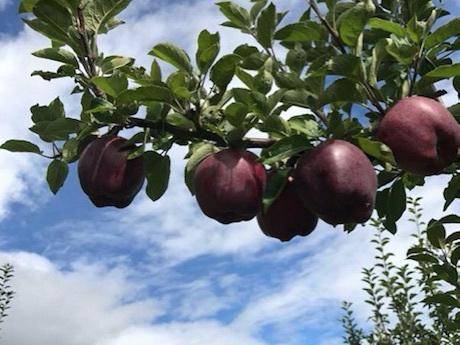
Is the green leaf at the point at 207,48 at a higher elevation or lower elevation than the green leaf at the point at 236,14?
lower

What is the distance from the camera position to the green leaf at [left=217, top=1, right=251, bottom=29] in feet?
8.80

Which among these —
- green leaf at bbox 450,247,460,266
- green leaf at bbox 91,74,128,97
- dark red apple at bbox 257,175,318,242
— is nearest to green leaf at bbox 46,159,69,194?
green leaf at bbox 91,74,128,97

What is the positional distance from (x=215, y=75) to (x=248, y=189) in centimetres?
44

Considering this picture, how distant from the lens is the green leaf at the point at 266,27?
236cm

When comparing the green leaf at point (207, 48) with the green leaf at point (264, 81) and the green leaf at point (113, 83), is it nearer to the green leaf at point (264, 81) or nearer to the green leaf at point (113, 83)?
the green leaf at point (264, 81)

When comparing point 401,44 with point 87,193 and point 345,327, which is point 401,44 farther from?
point 345,327

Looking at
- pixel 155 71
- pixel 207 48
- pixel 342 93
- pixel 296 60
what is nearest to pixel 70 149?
pixel 155 71

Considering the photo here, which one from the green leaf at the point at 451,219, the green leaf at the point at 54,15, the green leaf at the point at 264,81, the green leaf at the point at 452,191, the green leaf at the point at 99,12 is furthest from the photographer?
the green leaf at the point at 451,219

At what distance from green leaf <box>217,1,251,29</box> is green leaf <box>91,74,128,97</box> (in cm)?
75

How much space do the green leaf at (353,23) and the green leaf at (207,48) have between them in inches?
17.9

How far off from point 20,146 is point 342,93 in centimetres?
148

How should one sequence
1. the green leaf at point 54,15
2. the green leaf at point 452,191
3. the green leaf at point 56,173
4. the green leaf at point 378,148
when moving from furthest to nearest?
the green leaf at point 452,191, the green leaf at point 56,173, the green leaf at point 54,15, the green leaf at point 378,148

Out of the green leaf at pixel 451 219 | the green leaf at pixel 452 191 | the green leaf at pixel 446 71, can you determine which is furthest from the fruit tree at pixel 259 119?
the green leaf at pixel 451 219

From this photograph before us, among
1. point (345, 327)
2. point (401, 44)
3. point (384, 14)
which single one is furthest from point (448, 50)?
point (345, 327)
